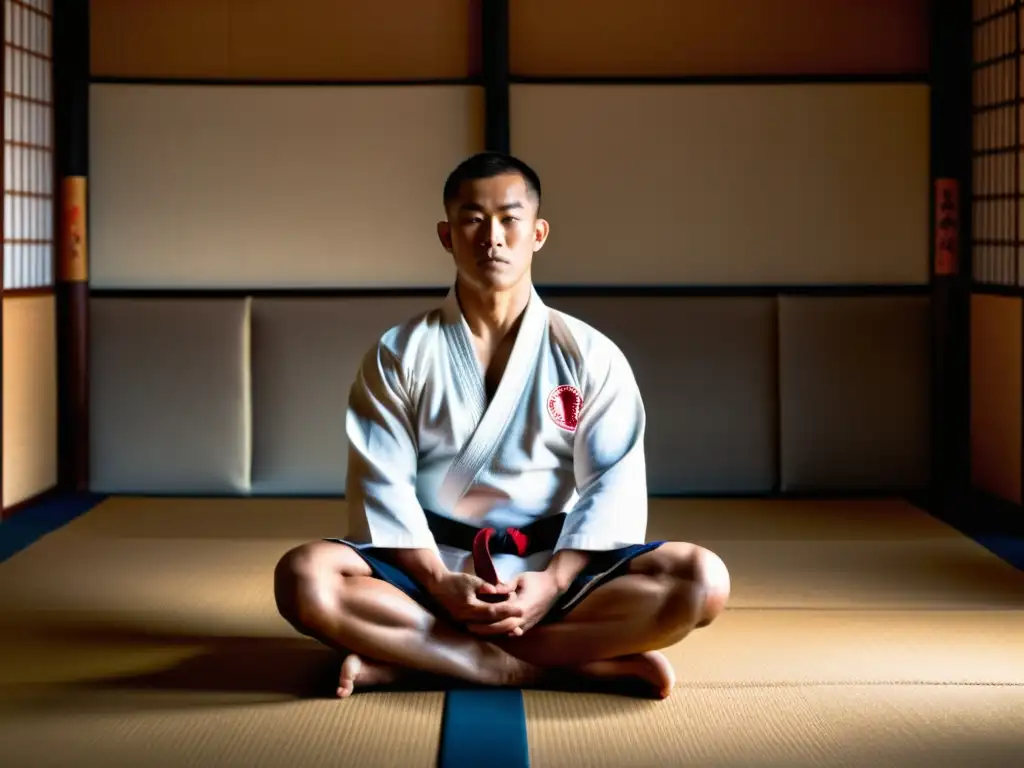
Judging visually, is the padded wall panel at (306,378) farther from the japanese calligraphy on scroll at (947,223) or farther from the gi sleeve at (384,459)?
the gi sleeve at (384,459)

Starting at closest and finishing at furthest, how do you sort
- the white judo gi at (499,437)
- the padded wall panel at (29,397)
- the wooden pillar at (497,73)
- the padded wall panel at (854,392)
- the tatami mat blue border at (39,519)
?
1. the white judo gi at (499,437)
2. the tatami mat blue border at (39,519)
3. the padded wall panel at (29,397)
4. the wooden pillar at (497,73)
5. the padded wall panel at (854,392)

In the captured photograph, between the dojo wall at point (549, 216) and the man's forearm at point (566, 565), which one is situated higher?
the dojo wall at point (549, 216)

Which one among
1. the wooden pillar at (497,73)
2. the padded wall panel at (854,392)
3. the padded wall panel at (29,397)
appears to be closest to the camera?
the padded wall panel at (29,397)

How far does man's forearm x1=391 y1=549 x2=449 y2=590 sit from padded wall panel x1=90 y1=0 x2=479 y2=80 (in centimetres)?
286

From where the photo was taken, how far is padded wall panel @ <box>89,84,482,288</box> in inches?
214

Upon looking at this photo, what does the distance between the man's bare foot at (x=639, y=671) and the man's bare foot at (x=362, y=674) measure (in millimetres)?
388

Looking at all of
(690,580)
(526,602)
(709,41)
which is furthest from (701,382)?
(526,602)

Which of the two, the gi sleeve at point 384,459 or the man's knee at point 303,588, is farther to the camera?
the gi sleeve at point 384,459

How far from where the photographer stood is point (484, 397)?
125 inches

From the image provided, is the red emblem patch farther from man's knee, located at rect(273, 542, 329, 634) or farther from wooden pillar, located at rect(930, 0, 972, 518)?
wooden pillar, located at rect(930, 0, 972, 518)

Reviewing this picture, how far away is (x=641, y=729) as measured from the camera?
107 inches

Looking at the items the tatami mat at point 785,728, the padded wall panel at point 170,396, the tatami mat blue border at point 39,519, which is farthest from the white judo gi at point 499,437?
the padded wall panel at point 170,396

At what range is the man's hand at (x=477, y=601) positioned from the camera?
283cm

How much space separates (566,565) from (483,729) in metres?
0.43
